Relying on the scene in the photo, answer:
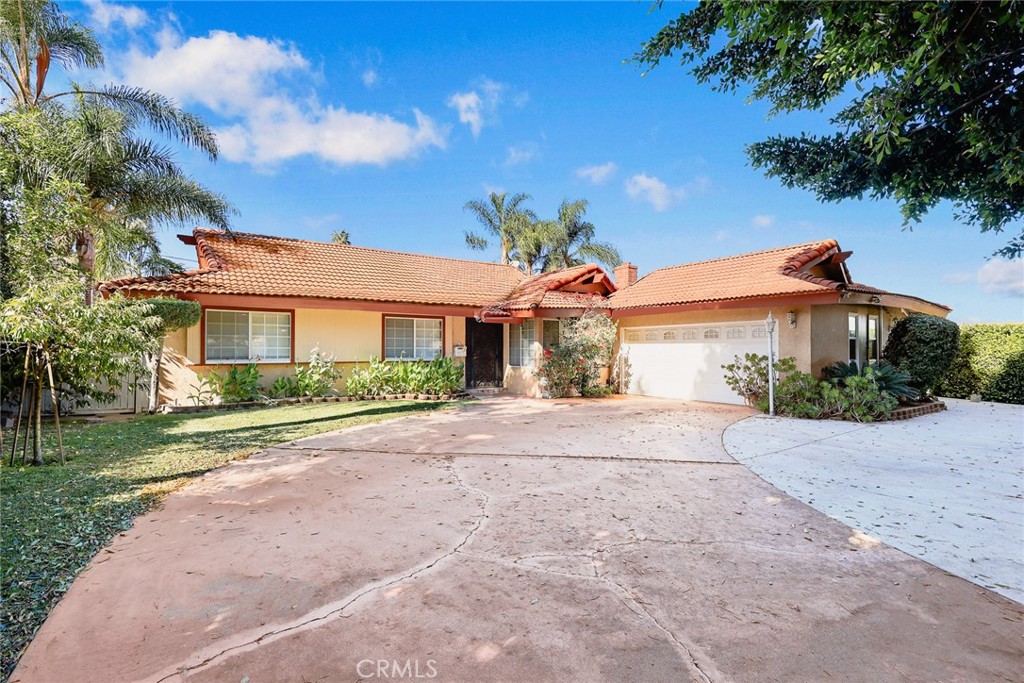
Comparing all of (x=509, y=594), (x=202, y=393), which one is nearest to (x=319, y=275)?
(x=202, y=393)

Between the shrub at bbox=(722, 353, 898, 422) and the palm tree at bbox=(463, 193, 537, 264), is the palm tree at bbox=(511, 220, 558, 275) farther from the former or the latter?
the shrub at bbox=(722, 353, 898, 422)

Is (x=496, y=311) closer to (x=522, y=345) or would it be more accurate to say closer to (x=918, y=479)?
(x=522, y=345)

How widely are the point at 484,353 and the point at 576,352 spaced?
403 cm

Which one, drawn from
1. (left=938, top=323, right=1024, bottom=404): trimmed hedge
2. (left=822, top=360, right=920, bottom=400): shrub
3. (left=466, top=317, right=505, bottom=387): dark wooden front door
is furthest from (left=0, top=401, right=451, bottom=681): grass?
(left=938, top=323, right=1024, bottom=404): trimmed hedge

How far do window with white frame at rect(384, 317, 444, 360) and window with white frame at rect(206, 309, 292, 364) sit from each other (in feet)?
10.1

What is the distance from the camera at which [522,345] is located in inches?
655

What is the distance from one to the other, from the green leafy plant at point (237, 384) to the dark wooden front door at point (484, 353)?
6997 millimetres

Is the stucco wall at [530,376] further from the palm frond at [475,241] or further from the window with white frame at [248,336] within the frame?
the palm frond at [475,241]

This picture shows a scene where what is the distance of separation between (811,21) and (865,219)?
8.63 meters

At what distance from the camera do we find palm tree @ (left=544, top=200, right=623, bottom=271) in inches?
1096

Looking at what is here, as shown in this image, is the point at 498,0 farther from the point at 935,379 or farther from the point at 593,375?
the point at 935,379

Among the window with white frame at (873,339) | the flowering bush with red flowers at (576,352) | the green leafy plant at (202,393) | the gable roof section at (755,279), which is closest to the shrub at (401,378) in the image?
the flowering bush with red flowers at (576,352)

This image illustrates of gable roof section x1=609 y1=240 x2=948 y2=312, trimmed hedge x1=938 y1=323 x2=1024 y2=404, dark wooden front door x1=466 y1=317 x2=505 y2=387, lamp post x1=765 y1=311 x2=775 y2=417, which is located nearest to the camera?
lamp post x1=765 y1=311 x2=775 y2=417

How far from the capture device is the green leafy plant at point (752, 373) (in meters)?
11.9
